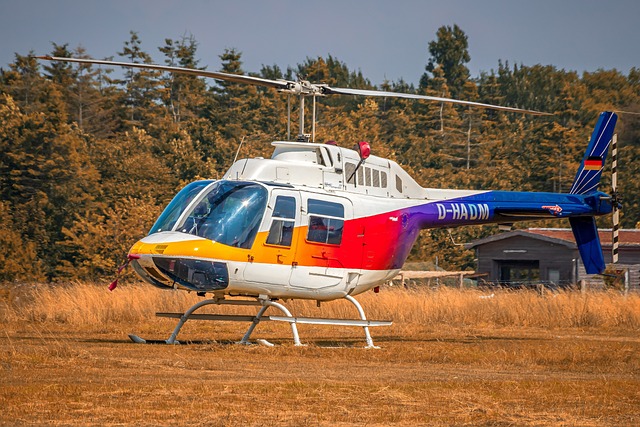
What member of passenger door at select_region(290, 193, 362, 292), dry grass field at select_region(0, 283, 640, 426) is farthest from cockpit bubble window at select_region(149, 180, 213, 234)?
dry grass field at select_region(0, 283, 640, 426)

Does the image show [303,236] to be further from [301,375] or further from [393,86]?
[393,86]

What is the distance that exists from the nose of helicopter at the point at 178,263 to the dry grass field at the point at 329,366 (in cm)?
106

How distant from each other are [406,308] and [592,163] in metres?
6.23

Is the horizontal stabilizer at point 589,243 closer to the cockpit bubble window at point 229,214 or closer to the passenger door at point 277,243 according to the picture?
the passenger door at point 277,243

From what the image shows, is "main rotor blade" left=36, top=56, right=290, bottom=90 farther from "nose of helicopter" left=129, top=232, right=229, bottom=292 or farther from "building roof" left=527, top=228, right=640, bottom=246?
"building roof" left=527, top=228, right=640, bottom=246

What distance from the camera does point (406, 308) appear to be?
26.2 meters

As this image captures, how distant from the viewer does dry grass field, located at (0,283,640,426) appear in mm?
10586

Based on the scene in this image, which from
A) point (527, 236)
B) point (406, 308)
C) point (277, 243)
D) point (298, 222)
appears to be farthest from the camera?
point (527, 236)

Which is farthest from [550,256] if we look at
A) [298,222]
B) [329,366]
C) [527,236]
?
[329,366]

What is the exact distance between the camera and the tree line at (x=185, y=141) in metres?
49.3

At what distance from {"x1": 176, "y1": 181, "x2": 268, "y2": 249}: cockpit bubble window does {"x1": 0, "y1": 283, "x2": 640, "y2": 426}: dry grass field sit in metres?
1.75

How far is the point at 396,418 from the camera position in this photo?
10367mm

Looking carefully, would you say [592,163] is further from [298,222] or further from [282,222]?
[282,222]

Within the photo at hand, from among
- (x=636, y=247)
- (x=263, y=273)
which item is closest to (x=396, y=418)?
(x=263, y=273)
